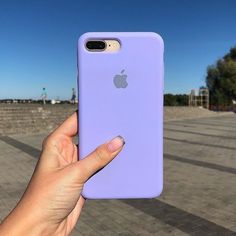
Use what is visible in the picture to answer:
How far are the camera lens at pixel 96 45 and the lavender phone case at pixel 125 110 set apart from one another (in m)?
0.03

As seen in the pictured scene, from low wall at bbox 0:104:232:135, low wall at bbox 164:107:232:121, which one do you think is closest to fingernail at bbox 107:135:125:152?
low wall at bbox 0:104:232:135

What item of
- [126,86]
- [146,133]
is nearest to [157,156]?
[146,133]

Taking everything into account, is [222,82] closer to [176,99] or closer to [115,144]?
[176,99]

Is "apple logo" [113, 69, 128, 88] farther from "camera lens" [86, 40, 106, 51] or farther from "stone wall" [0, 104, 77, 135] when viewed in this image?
"stone wall" [0, 104, 77, 135]

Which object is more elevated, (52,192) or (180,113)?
(52,192)

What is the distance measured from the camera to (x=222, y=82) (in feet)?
167

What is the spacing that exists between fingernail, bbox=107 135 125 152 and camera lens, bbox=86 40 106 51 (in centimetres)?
47

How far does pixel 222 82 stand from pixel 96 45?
50.6 m

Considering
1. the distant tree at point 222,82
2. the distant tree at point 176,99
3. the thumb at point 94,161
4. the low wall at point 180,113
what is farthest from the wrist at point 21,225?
the distant tree at point 222,82

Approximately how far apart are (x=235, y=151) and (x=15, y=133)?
884cm

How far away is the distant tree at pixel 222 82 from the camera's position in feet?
163

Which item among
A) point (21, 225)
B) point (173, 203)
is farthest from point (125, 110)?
point (173, 203)

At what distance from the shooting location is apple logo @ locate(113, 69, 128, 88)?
201 centimetres

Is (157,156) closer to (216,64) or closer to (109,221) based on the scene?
(109,221)
